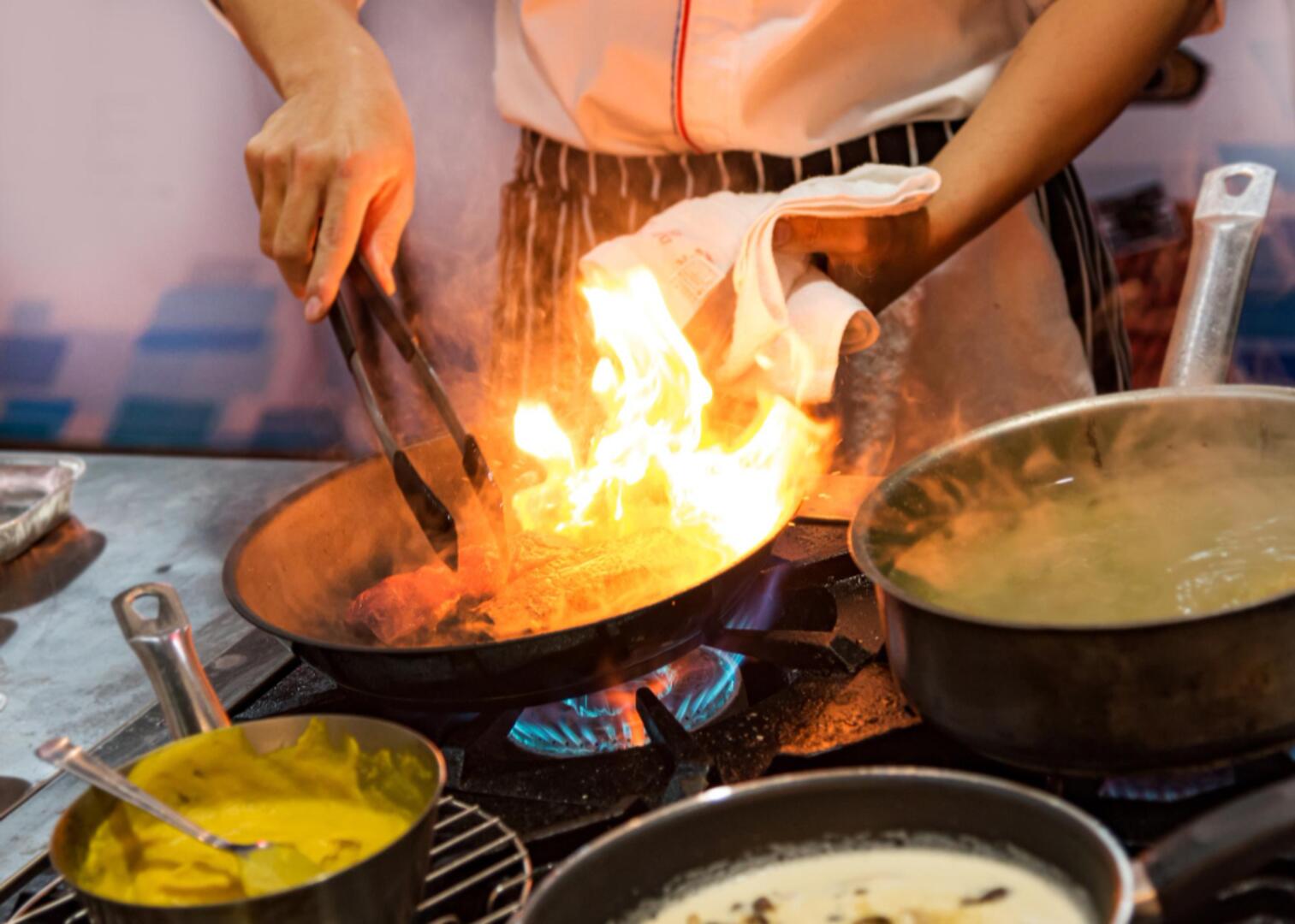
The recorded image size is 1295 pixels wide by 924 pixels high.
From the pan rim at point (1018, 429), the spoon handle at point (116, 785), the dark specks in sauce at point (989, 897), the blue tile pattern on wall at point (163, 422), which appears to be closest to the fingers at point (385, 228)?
the pan rim at point (1018, 429)

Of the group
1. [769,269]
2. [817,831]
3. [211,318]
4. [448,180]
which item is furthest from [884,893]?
[211,318]

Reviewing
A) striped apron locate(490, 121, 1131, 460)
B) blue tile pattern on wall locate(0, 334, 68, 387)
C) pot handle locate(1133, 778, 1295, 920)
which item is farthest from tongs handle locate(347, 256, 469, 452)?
blue tile pattern on wall locate(0, 334, 68, 387)

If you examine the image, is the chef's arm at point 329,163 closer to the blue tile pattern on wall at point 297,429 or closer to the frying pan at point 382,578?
the frying pan at point 382,578

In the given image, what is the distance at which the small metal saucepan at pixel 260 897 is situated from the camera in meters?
0.83

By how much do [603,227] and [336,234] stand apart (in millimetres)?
669

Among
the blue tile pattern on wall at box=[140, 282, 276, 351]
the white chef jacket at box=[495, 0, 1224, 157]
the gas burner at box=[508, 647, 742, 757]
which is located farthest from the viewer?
the blue tile pattern on wall at box=[140, 282, 276, 351]

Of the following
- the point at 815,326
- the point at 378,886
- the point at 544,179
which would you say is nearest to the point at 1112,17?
the point at 815,326

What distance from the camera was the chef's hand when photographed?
1585 mm

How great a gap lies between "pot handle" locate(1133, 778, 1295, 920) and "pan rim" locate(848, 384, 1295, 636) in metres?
0.24

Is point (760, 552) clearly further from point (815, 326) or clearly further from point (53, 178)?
point (53, 178)

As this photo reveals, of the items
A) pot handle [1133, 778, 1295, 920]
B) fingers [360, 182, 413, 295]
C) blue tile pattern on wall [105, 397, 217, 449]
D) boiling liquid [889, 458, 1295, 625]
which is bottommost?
blue tile pattern on wall [105, 397, 217, 449]

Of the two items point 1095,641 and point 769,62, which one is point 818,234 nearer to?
point 769,62

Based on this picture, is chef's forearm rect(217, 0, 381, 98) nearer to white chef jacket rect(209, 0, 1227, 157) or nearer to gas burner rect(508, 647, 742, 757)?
white chef jacket rect(209, 0, 1227, 157)

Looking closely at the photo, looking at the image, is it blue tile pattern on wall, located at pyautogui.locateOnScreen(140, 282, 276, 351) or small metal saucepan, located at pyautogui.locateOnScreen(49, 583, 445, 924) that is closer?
small metal saucepan, located at pyautogui.locateOnScreen(49, 583, 445, 924)
